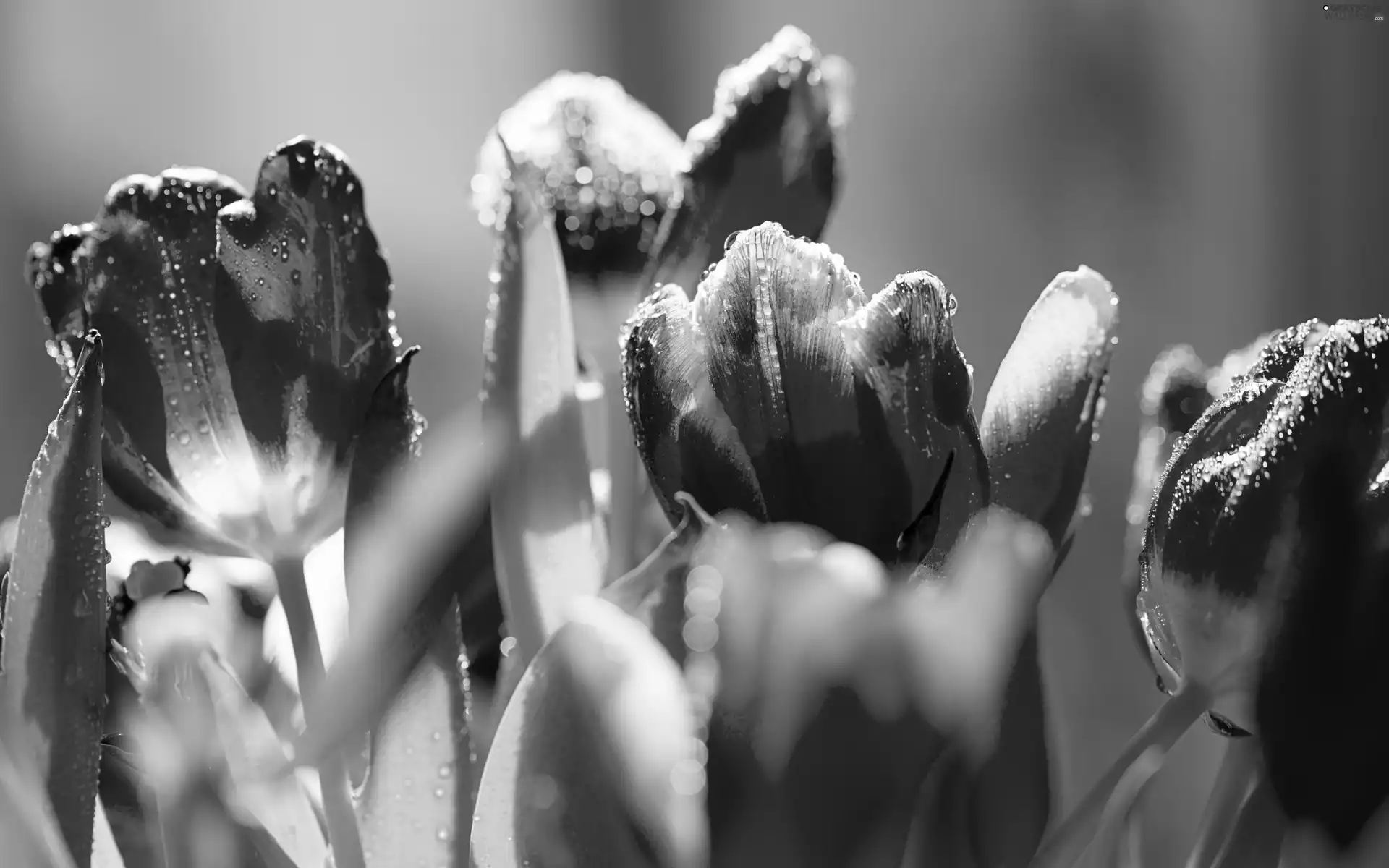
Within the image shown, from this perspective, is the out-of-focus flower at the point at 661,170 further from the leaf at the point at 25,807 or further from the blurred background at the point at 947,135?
the blurred background at the point at 947,135

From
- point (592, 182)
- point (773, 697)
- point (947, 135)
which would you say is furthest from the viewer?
point (947, 135)

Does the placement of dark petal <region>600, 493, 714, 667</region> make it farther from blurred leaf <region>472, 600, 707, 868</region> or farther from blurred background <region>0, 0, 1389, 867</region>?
blurred background <region>0, 0, 1389, 867</region>

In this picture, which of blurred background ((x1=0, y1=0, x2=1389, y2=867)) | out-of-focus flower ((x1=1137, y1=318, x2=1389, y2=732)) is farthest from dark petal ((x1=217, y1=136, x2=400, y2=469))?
blurred background ((x1=0, y1=0, x2=1389, y2=867))

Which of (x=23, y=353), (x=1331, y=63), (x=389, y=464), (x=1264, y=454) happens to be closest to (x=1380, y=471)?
(x=1264, y=454)

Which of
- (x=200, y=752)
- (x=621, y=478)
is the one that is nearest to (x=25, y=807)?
(x=200, y=752)

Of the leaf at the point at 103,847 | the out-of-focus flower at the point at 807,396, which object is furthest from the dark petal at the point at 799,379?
the leaf at the point at 103,847

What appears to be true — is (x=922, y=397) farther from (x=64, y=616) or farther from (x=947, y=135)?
(x=947, y=135)
